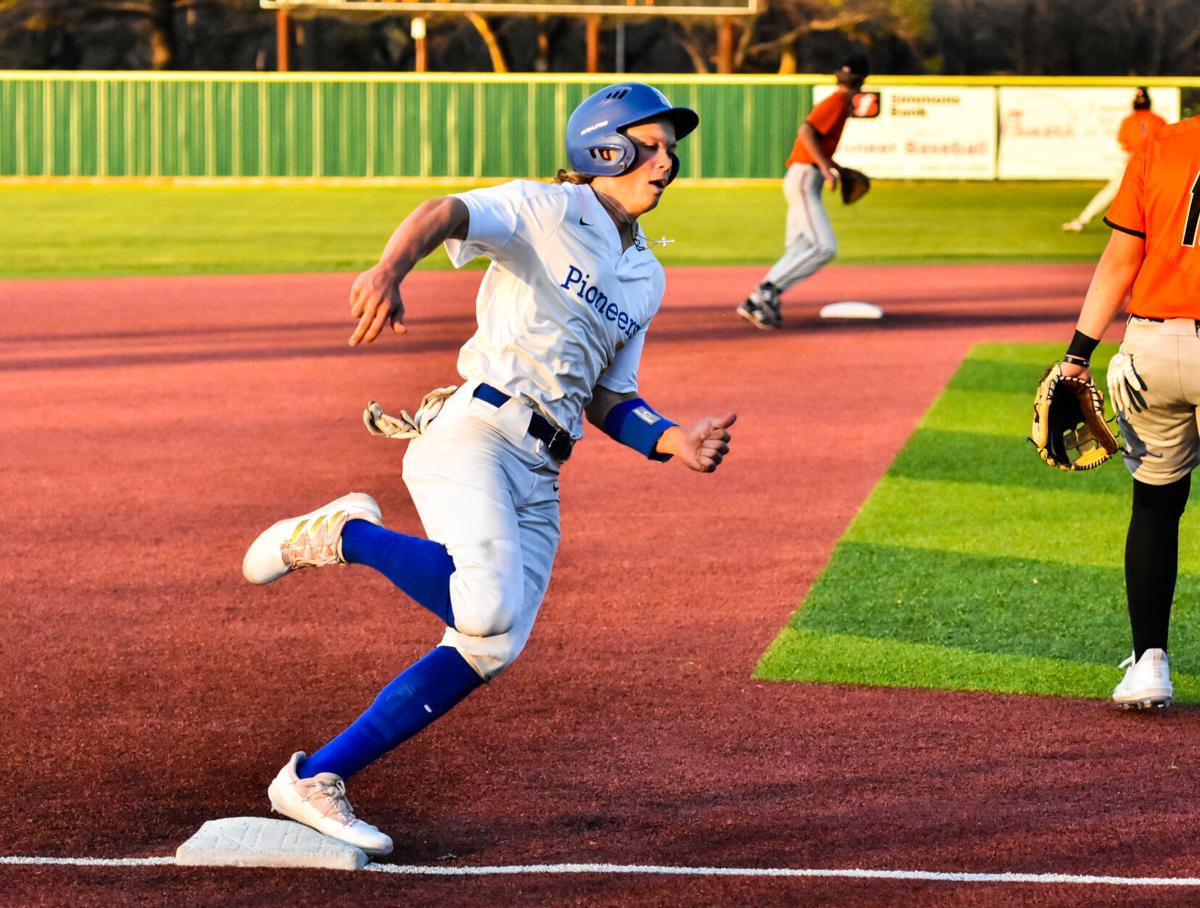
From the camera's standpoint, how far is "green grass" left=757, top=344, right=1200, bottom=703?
652cm

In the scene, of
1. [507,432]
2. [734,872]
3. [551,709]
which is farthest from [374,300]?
[551,709]

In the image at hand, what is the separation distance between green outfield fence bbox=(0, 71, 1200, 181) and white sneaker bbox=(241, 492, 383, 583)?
33.4 metres

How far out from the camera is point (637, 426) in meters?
5.05

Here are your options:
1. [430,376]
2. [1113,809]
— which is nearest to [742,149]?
[430,376]

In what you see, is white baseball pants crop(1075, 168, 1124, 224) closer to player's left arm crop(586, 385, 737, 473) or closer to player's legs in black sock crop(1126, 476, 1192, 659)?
player's legs in black sock crop(1126, 476, 1192, 659)

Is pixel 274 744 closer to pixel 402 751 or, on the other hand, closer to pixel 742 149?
pixel 402 751

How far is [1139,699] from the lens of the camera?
19.3 ft

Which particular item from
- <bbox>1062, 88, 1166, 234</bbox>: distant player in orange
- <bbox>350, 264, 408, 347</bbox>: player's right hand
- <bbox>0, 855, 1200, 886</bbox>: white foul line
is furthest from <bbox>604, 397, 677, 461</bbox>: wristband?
<bbox>1062, 88, 1166, 234</bbox>: distant player in orange

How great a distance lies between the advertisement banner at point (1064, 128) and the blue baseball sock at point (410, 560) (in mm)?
33292

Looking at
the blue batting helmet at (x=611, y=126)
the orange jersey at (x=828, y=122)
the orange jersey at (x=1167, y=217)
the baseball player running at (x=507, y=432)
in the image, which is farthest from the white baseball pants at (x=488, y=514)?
the orange jersey at (x=828, y=122)

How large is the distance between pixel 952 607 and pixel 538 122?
3209 cm

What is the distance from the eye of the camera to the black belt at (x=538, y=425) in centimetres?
484

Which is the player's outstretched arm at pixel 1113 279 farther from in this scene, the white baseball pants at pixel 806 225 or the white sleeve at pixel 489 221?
the white baseball pants at pixel 806 225

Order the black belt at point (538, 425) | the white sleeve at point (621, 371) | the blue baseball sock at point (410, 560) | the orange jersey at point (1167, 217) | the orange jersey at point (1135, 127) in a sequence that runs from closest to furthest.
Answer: the blue baseball sock at point (410, 560) < the black belt at point (538, 425) < the white sleeve at point (621, 371) < the orange jersey at point (1167, 217) < the orange jersey at point (1135, 127)
